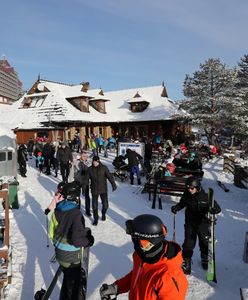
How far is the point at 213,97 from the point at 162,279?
2693cm

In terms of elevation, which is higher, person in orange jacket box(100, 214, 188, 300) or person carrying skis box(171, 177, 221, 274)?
person in orange jacket box(100, 214, 188, 300)

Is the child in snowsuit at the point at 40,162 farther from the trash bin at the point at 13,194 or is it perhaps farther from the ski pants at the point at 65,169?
the trash bin at the point at 13,194

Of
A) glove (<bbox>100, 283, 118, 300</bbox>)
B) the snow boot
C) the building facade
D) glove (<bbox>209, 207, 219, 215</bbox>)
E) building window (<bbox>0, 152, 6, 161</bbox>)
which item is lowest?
the snow boot

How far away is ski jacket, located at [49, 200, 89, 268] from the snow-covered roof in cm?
2536

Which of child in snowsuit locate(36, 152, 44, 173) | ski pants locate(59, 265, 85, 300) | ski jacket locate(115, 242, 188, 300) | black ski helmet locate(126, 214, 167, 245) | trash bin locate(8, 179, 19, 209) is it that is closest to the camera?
ski jacket locate(115, 242, 188, 300)

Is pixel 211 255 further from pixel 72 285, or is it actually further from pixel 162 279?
pixel 162 279

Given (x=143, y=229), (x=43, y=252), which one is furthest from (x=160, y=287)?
(x=43, y=252)

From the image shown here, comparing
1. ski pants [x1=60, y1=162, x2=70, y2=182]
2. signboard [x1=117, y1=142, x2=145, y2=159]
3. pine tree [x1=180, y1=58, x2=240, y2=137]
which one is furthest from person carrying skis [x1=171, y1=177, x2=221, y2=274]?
pine tree [x1=180, y1=58, x2=240, y2=137]

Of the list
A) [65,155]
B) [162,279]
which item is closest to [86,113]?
[65,155]

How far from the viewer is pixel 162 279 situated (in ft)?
7.68

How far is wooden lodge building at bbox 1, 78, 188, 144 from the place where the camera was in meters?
29.8

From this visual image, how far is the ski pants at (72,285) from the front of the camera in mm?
3822

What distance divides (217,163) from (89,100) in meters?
19.3

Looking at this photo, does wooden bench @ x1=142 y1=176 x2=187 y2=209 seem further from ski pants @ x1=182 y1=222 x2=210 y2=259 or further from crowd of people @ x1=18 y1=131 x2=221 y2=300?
ski pants @ x1=182 y1=222 x2=210 y2=259
